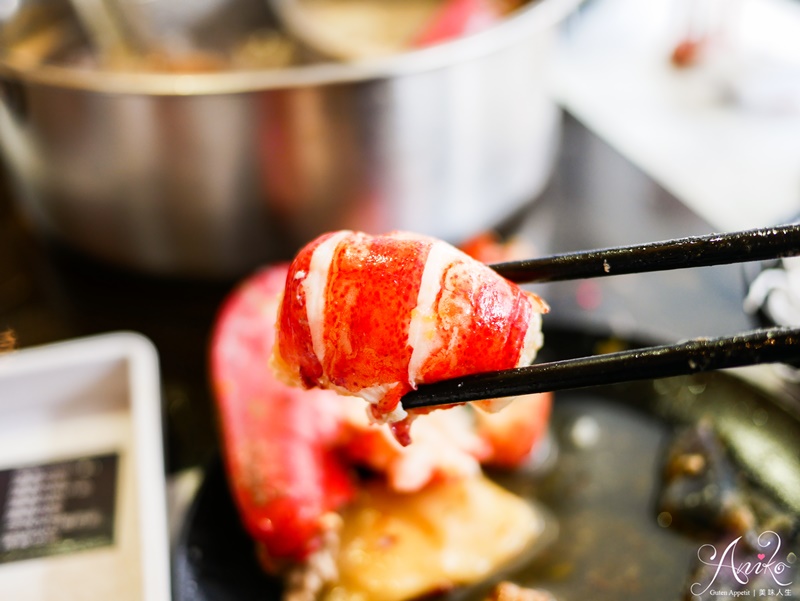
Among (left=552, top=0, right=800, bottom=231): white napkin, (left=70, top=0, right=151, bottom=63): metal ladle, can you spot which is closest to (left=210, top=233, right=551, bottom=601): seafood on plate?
(left=552, top=0, right=800, bottom=231): white napkin

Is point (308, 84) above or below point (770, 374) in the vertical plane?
above

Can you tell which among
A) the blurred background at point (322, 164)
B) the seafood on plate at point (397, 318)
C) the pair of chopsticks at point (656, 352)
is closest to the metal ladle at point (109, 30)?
the blurred background at point (322, 164)

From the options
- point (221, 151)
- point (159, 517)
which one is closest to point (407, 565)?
point (159, 517)

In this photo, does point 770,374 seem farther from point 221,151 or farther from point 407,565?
point 221,151

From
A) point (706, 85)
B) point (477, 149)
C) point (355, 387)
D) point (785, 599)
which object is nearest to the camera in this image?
point (355, 387)

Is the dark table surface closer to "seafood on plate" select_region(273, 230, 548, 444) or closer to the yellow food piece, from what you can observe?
the yellow food piece

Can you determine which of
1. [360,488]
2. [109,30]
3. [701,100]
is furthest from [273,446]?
[701,100]

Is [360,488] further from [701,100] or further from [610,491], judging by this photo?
[701,100]
